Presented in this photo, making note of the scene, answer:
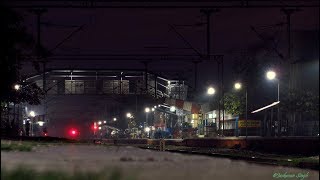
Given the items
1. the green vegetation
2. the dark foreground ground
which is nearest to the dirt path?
the dark foreground ground

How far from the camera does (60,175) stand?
16.8 feet

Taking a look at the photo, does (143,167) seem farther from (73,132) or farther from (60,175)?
(73,132)

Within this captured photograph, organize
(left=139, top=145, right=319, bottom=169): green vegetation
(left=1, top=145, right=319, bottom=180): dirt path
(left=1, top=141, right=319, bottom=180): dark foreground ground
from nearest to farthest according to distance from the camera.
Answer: (left=1, top=141, right=319, bottom=180): dark foreground ground < (left=1, top=145, right=319, bottom=180): dirt path < (left=139, top=145, right=319, bottom=169): green vegetation

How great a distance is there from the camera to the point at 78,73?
88.9 meters

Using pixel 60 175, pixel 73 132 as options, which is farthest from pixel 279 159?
pixel 73 132

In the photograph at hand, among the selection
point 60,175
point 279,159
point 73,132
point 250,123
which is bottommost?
point 279,159

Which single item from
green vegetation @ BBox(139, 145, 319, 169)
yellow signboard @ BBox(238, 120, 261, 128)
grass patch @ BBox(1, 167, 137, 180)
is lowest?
green vegetation @ BBox(139, 145, 319, 169)

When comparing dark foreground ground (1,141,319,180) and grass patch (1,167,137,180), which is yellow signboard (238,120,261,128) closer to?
dark foreground ground (1,141,319,180)

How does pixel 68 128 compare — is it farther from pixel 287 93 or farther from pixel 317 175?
pixel 317 175

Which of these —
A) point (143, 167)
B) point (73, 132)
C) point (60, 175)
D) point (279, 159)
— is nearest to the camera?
point (60, 175)

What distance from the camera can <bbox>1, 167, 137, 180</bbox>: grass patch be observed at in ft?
16.5

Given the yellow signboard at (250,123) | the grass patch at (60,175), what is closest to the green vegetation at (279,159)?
the grass patch at (60,175)

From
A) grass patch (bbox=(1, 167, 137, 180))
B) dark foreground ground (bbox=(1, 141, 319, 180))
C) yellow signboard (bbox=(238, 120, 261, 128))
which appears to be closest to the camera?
grass patch (bbox=(1, 167, 137, 180))

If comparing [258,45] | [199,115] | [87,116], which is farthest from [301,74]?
[87,116]
